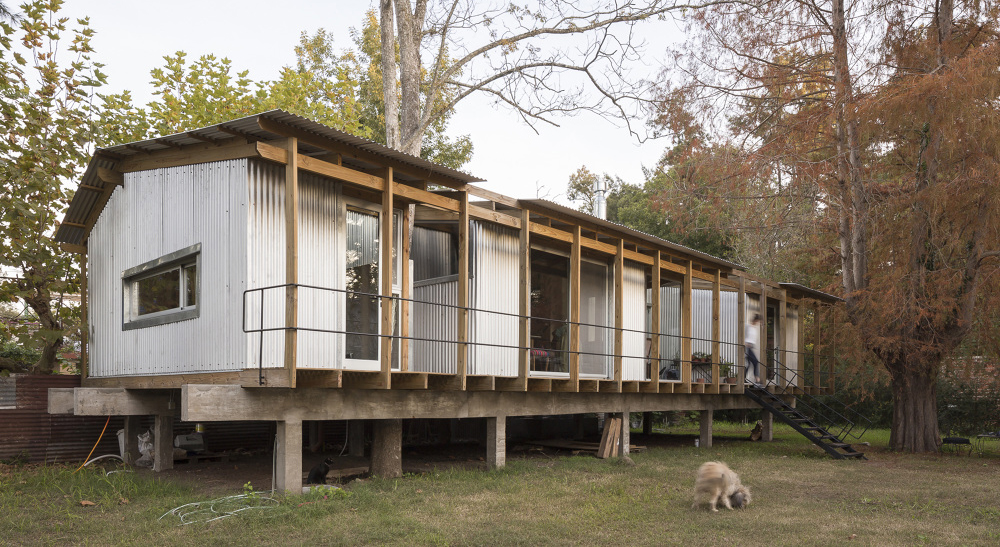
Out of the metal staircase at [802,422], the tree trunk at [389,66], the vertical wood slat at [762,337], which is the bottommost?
the metal staircase at [802,422]

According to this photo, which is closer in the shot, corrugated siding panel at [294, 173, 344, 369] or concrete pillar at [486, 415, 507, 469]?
corrugated siding panel at [294, 173, 344, 369]

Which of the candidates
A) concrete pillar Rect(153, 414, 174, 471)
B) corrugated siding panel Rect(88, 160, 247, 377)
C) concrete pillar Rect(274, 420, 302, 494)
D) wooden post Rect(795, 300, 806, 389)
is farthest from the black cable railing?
concrete pillar Rect(153, 414, 174, 471)

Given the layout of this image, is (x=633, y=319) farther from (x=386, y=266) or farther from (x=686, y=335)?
(x=386, y=266)

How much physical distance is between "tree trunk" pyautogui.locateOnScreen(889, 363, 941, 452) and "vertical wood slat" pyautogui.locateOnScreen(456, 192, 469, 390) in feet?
36.6

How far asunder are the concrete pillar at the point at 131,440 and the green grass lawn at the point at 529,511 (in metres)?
1.19

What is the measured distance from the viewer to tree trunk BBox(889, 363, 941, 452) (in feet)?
56.9

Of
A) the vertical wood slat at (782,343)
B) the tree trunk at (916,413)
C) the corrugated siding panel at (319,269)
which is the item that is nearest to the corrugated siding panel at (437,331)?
the corrugated siding panel at (319,269)

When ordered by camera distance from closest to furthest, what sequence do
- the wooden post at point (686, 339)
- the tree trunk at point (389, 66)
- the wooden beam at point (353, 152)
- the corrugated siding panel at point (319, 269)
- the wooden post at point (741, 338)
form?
1. the wooden beam at point (353, 152)
2. the corrugated siding panel at point (319, 269)
3. the wooden post at point (686, 339)
4. the tree trunk at point (389, 66)
5. the wooden post at point (741, 338)

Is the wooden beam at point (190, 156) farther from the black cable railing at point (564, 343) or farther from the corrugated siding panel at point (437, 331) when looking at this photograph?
the corrugated siding panel at point (437, 331)

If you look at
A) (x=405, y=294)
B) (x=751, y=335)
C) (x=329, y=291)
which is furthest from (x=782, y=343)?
(x=329, y=291)

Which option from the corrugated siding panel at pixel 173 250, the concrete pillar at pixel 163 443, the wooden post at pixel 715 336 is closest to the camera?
the corrugated siding panel at pixel 173 250

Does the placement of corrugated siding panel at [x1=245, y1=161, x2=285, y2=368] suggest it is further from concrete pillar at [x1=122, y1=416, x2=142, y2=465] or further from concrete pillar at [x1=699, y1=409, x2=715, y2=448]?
concrete pillar at [x1=699, y1=409, x2=715, y2=448]

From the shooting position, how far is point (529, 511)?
28.9 ft

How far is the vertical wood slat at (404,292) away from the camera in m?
11.0
